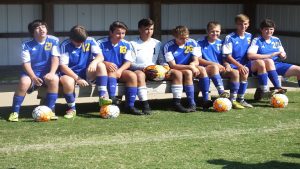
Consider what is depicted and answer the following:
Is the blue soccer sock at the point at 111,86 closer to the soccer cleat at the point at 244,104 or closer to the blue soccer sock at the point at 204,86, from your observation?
the blue soccer sock at the point at 204,86

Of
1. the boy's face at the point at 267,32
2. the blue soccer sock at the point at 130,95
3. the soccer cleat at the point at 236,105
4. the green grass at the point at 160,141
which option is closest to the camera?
the green grass at the point at 160,141

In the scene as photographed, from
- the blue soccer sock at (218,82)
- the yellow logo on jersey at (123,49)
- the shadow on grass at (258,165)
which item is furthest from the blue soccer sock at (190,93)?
the shadow on grass at (258,165)

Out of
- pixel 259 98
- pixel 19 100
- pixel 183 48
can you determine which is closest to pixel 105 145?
pixel 19 100

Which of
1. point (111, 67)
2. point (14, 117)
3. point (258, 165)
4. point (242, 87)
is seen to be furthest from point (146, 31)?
Result: point (258, 165)

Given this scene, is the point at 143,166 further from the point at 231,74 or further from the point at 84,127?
the point at 231,74

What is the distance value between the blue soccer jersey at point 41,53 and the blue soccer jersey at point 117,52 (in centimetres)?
76

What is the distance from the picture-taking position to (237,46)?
10.8 metres

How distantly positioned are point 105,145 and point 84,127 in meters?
1.14

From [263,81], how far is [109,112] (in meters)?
2.72

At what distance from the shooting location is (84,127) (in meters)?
8.71

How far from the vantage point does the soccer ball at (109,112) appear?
368 inches

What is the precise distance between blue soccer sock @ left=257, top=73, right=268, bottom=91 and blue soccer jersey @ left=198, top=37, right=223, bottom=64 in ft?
2.23

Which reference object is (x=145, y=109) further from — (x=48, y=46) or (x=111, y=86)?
(x=48, y=46)

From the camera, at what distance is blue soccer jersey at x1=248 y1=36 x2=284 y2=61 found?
10805 millimetres
